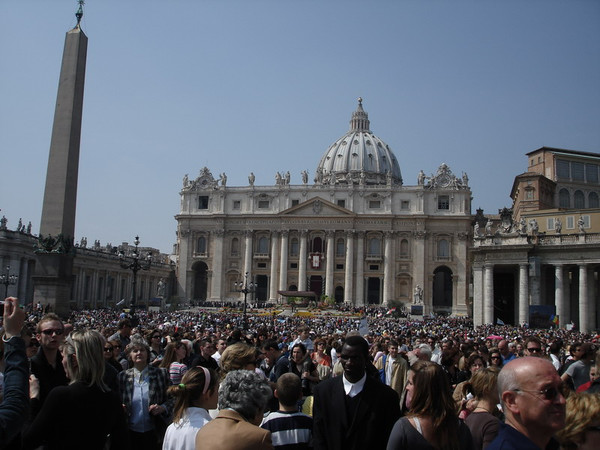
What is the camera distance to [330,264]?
81.7 m

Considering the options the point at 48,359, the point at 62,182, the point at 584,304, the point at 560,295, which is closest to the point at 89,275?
the point at 560,295

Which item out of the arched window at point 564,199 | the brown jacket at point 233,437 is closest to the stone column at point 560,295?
the arched window at point 564,199

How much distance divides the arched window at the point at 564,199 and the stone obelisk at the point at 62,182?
47944mm

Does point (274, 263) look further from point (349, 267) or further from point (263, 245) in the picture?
point (349, 267)

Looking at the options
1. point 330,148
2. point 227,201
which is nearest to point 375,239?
point 227,201

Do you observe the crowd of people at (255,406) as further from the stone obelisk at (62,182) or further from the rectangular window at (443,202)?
the rectangular window at (443,202)

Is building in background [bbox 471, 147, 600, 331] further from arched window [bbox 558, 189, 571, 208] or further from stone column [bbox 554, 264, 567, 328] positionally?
arched window [bbox 558, 189, 571, 208]

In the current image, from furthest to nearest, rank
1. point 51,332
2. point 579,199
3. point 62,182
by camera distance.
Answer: point 579,199 < point 62,182 < point 51,332

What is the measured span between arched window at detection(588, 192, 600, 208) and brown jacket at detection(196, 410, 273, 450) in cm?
5886

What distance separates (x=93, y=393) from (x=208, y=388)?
937mm

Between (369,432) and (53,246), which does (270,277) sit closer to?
(53,246)

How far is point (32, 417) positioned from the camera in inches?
209

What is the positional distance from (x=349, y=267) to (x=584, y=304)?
4603 centimetres

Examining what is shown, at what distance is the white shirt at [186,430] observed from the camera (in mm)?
4789
